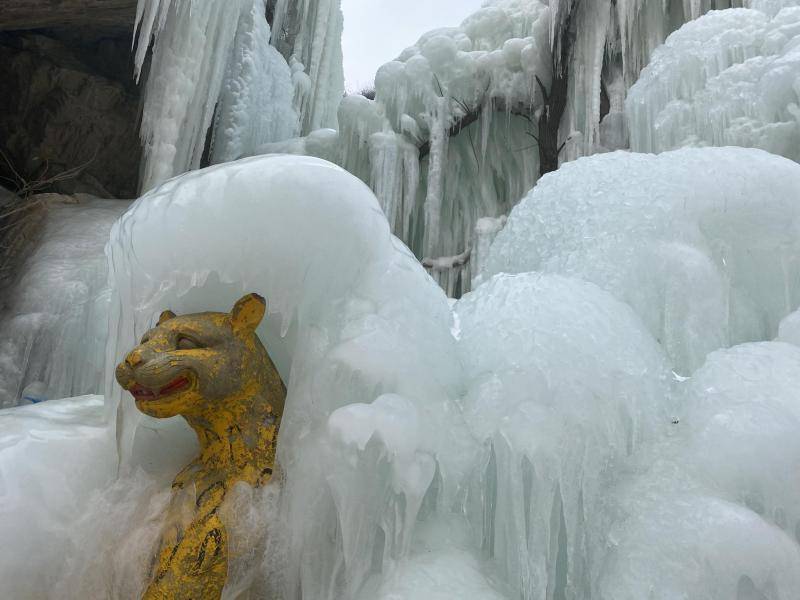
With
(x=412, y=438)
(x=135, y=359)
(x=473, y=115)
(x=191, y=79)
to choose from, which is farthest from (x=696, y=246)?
(x=473, y=115)

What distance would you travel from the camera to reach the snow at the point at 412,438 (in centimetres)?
122

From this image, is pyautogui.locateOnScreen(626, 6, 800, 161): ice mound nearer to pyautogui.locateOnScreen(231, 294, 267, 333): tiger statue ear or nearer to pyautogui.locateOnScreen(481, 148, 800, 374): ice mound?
pyautogui.locateOnScreen(481, 148, 800, 374): ice mound

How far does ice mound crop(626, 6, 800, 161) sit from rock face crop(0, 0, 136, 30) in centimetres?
318

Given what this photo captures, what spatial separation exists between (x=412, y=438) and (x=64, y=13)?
4.17m

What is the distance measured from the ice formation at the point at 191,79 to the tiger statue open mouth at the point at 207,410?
294 centimetres

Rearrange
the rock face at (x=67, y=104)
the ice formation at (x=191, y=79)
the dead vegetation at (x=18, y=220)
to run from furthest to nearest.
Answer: the rock face at (x=67, y=104)
the ice formation at (x=191, y=79)
the dead vegetation at (x=18, y=220)

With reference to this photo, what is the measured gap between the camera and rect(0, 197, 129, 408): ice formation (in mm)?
3119

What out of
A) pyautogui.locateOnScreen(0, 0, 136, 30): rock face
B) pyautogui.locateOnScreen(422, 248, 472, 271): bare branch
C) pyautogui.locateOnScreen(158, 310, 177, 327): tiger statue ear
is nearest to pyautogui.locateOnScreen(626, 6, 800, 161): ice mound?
pyautogui.locateOnScreen(422, 248, 472, 271): bare branch

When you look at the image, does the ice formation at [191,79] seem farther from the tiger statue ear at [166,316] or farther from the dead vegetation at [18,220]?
the tiger statue ear at [166,316]

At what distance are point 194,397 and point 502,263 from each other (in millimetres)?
1421

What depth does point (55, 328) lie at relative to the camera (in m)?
3.27

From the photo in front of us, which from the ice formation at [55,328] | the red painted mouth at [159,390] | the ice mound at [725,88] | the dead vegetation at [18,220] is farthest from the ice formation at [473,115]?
the red painted mouth at [159,390]

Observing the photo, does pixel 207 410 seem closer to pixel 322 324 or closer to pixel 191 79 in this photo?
pixel 322 324

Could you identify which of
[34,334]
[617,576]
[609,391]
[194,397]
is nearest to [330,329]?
[194,397]
